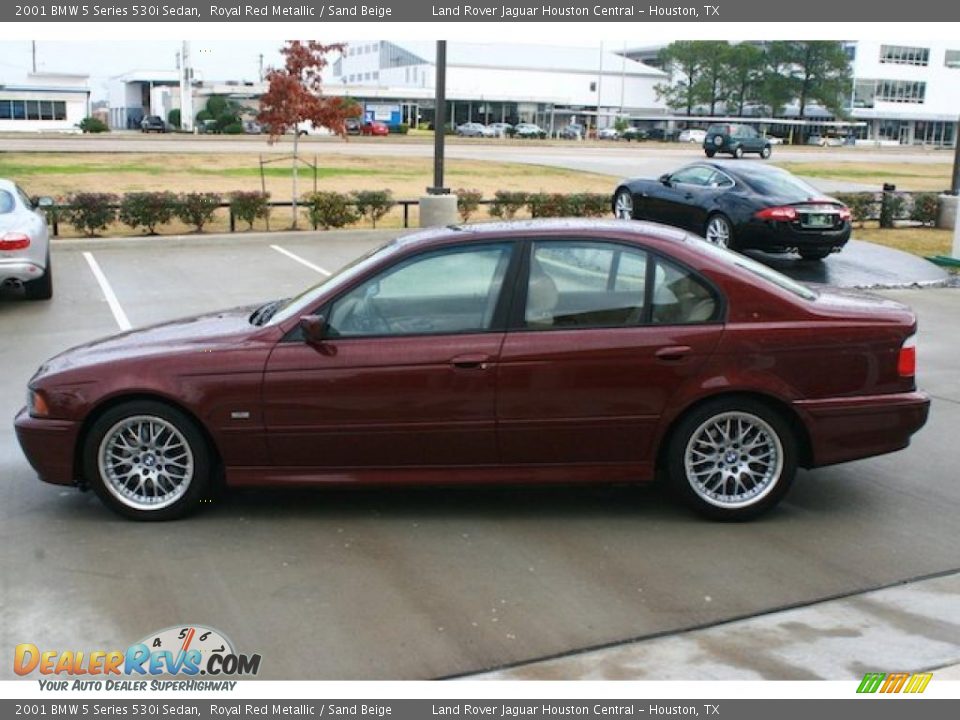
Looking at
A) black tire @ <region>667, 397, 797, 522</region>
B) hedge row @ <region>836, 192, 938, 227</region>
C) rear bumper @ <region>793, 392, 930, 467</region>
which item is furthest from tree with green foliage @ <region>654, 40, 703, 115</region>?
black tire @ <region>667, 397, 797, 522</region>

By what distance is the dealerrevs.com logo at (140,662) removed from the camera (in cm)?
420

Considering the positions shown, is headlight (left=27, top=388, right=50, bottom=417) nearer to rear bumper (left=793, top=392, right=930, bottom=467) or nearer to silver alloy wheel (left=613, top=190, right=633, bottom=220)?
rear bumper (left=793, top=392, right=930, bottom=467)

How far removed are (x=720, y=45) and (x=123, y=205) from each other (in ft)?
352

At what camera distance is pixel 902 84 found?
112625 mm

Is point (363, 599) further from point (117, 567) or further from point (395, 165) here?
point (395, 165)

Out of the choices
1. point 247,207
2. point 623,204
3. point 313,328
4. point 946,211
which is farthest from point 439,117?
point 313,328

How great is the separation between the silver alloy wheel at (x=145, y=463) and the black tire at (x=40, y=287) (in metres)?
7.37

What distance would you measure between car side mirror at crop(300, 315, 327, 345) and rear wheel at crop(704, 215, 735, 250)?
1062 cm

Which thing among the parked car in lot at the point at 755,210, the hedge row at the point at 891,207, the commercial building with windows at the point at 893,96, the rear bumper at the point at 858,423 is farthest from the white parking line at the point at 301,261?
the commercial building with windows at the point at 893,96

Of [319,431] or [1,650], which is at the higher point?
[319,431]

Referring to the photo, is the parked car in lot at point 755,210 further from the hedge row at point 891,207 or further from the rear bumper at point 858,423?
the rear bumper at point 858,423

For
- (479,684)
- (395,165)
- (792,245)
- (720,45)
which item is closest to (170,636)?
(479,684)

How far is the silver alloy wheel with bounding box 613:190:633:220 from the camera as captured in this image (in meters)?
18.1

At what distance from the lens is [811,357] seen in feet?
18.7
